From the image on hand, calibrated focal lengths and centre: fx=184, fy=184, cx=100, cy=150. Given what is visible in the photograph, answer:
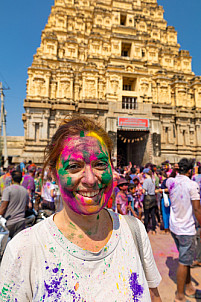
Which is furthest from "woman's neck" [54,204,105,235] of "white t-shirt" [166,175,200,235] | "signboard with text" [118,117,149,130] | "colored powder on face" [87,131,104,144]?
"signboard with text" [118,117,149,130]

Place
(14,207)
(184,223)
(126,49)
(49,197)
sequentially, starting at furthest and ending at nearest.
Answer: (126,49) → (49,197) → (14,207) → (184,223)

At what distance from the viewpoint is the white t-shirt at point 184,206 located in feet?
10.3

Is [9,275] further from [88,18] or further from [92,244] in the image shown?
[88,18]

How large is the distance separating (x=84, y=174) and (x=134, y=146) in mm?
20931

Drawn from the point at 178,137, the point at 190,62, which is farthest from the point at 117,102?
the point at 190,62

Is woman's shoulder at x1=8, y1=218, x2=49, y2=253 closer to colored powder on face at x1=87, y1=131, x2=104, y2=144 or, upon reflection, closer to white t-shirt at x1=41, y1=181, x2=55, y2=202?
colored powder on face at x1=87, y1=131, x2=104, y2=144

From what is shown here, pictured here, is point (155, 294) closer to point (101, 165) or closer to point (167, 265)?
point (101, 165)

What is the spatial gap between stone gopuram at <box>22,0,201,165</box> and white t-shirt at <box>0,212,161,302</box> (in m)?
15.9

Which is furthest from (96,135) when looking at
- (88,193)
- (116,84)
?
(116,84)

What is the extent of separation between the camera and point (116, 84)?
61.8 ft

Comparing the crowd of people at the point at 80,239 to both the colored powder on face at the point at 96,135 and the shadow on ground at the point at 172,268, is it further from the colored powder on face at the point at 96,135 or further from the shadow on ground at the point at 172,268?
the shadow on ground at the point at 172,268

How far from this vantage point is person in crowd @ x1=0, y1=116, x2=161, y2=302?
1018 millimetres

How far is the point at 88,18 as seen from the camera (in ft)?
78.4

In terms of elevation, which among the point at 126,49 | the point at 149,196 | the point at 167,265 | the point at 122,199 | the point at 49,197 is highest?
the point at 126,49
